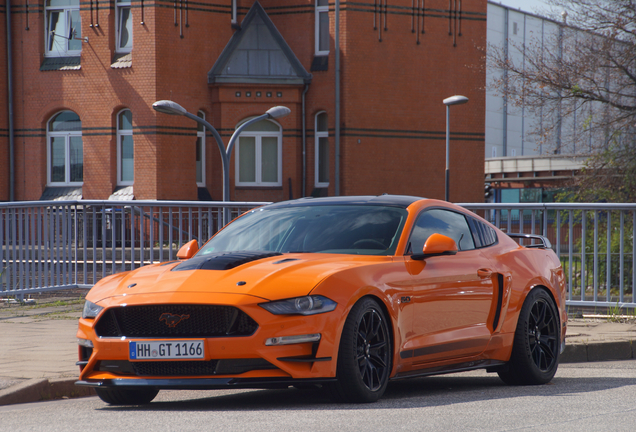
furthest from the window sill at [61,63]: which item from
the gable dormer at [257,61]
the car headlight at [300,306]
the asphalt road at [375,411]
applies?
the car headlight at [300,306]

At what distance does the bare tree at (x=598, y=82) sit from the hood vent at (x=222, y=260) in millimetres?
19786

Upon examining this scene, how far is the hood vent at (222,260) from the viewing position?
232 inches

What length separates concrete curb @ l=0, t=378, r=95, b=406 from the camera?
6363 millimetres

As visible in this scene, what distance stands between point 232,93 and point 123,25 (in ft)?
12.4

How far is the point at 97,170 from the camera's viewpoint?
2692 cm

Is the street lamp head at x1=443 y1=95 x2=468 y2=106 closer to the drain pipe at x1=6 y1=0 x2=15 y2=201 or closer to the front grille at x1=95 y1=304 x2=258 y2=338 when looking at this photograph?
the drain pipe at x1=6 y1=0 x2=15 y2=201

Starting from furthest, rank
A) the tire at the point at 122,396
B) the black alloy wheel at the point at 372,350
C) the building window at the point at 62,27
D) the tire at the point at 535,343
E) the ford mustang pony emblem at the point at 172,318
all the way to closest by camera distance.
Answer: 1. the building window at the point at 62,27
2. the tire at the point at 535,343
3. the tire at the point at 122,396
4. the black alloy wheel at the point at 372,350
5. the ford mustang pony emblem at the point at 172,318

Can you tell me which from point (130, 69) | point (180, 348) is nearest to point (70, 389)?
point (180, 348)

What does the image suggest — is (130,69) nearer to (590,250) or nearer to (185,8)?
(185,8)

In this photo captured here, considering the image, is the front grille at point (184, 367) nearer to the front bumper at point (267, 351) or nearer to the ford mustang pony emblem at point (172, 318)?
the front bumper at point (267, 351)

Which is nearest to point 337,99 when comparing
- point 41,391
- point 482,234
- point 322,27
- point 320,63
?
point 320,63

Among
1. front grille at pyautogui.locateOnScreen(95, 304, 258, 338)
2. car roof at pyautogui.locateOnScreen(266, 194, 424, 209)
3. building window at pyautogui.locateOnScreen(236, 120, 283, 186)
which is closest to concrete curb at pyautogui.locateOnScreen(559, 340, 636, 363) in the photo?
car roof at pyautogui.locateOnScreen(266, 194, 424, 209)

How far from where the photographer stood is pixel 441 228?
6.91 metres

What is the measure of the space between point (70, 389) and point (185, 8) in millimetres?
20783
